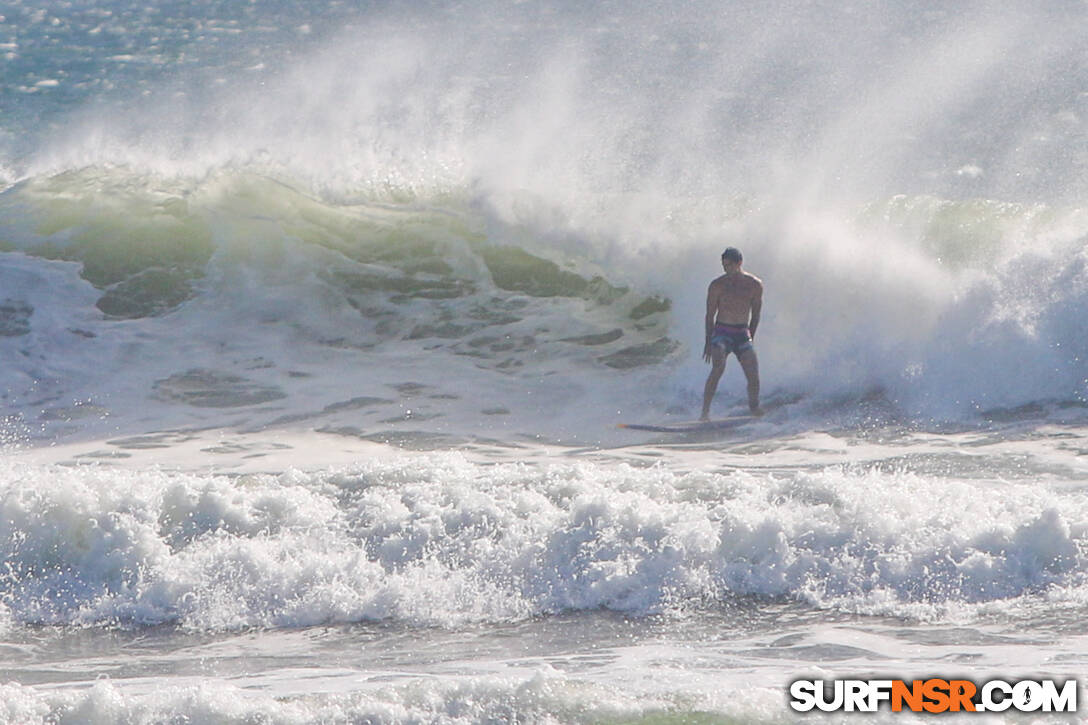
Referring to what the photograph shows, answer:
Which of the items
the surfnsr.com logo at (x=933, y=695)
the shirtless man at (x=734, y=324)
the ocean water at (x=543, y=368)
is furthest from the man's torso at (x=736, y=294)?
the surfnsr.com logo at (x=933, y=695)

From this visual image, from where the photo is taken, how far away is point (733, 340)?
10.5m

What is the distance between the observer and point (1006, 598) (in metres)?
6.59

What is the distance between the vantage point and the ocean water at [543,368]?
6.38 metres

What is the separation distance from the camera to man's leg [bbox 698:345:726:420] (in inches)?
409

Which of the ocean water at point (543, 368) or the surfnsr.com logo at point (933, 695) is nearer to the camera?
the surfnsr.com logo at point (933, 695)

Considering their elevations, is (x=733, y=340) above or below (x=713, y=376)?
above

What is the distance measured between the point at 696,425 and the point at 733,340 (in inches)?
33.1

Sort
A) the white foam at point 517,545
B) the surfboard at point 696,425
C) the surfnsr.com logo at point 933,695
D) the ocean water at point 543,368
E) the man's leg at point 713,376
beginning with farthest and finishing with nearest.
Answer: the man's leg at point 713,376 < the surfboard at point 696,425 < the white foam at point 517,545 < the ocean water at point 543,368 < the surfnsr.com logo at point 933,695

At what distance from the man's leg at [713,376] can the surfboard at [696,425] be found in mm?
110

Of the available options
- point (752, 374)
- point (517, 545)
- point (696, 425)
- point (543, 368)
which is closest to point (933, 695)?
point (517, 545)

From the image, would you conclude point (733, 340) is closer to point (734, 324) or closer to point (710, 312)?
point (734, 324)

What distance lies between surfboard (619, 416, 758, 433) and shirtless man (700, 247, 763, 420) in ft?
0.42

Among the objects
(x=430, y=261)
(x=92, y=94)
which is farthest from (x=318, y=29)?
(x=430, y=261)

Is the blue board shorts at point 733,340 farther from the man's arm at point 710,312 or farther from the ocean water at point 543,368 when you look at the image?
the ocean water at point 543,368
